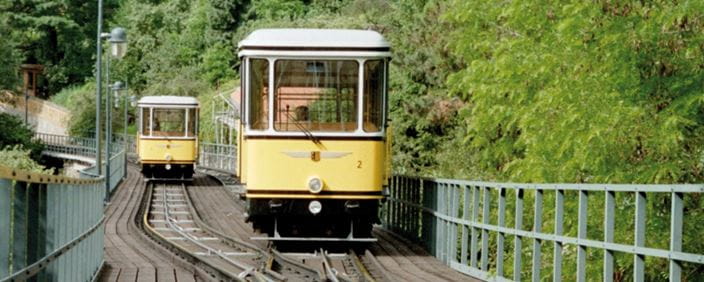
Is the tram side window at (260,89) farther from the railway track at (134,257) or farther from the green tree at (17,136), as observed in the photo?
the green tree at (17,136)

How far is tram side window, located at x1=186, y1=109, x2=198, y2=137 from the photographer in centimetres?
4091

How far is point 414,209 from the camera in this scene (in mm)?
20578

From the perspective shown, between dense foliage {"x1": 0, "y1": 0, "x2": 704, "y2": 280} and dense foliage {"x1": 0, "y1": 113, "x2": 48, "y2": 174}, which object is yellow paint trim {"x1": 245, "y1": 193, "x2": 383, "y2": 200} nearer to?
dense foliage {"x1": 0, "y1": 0, "x2": 704, "y2": 280}

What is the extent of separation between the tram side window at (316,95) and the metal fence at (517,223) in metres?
1.68

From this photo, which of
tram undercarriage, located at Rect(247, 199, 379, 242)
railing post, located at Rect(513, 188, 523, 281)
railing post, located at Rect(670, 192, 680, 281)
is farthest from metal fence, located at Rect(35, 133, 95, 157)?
railing post, located at Rect(670, 192, 680, 281)

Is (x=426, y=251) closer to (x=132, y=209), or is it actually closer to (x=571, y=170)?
(x=571, y=170)

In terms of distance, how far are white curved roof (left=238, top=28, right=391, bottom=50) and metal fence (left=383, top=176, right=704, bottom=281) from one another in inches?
85.0

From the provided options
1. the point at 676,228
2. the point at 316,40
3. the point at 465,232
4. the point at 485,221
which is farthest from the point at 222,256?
the point at 676,228

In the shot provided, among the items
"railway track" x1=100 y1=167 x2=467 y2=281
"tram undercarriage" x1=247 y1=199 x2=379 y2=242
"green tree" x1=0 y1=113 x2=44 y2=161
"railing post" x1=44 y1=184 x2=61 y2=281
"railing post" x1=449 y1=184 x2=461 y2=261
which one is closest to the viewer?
"railing post" x1=44 y1=184 x2=61 y2=281

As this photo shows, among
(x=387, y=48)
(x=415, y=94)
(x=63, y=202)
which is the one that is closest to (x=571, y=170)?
(x=387, y=48)

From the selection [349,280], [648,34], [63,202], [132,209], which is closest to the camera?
[63,202]

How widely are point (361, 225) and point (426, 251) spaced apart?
111 centimetres

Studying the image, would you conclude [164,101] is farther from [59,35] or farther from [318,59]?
[59,35]

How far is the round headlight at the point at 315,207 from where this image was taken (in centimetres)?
1788
